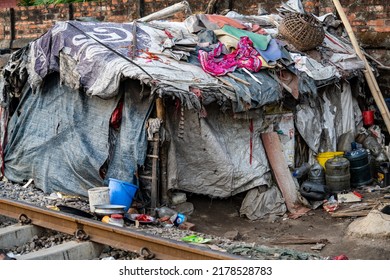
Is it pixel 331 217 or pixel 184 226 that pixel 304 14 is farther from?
pixel 184 226

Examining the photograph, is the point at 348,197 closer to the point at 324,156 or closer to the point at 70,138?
the point at 324,156

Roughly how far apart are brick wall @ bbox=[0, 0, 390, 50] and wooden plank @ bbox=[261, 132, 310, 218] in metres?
3.58

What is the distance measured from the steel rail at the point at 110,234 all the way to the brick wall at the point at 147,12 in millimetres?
7509

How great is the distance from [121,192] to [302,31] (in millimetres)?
4747

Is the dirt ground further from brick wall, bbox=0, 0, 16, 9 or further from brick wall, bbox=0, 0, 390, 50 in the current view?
brick wall, bbox=0, 0, 16, 9

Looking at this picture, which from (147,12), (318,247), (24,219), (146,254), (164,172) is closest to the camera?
(146,254)

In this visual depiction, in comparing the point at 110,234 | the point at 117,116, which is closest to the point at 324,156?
the point at 117,116

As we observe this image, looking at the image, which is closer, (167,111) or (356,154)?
(167,111)

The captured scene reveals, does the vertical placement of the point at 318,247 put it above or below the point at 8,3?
below

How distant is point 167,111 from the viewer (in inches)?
426

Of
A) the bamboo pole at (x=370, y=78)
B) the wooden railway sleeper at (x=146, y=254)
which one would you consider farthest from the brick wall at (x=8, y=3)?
the wooden railway sleeper at (x=146, y=254)
